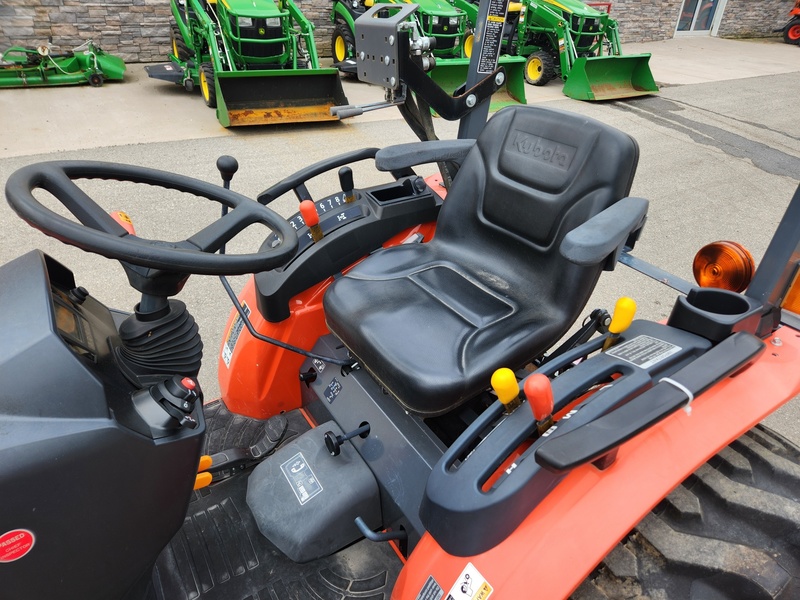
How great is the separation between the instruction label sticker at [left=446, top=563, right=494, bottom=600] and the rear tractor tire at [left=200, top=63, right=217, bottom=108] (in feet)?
18.0

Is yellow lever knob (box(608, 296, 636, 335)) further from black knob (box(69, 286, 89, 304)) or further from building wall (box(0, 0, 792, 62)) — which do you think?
building wall (box(0, 0, 792, 62))

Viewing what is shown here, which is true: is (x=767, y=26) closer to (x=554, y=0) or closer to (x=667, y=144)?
(x=554, y=0)

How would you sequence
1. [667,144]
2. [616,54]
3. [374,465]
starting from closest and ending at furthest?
[374,465], [667,144], [616,54]

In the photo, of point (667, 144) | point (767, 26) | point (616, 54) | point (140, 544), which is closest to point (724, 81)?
point (616, 54)

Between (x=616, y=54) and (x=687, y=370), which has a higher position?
(x=687, y=370)

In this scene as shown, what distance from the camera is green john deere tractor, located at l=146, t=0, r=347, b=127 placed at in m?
5.17

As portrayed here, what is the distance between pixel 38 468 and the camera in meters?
0.90

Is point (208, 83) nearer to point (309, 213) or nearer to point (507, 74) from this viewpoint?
point (507, 74)

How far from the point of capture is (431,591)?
1022mm

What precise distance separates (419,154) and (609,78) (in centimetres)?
638

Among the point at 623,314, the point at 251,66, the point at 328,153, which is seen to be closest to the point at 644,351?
the point at 623,314

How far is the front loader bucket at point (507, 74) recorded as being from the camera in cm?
591

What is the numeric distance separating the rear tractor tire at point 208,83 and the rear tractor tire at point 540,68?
4369mm

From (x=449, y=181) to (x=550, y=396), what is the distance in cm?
126
